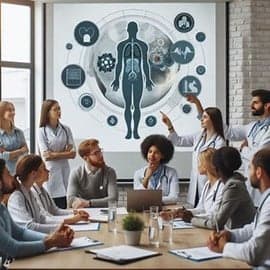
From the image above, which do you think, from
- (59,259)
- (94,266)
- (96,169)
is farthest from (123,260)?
(96,169)

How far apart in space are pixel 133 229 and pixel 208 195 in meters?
1.25

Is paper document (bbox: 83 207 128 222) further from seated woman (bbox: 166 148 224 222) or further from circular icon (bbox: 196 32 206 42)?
circular icon (bbox: 196 32 206 42)

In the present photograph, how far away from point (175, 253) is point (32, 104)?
4.39 metres

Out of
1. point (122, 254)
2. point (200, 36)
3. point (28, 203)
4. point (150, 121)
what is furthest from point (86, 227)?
point (200, 36)

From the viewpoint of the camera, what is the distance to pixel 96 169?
492cm

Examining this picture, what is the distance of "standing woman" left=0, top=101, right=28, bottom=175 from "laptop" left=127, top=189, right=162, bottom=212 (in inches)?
69.9

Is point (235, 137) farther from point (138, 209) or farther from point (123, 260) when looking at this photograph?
point (123, 260)

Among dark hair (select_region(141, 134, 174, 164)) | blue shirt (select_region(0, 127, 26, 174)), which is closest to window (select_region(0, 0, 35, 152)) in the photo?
blue shirt (select_region(0, 127, 26, 174))

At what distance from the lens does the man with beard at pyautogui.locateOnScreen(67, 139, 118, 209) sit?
4836 mm

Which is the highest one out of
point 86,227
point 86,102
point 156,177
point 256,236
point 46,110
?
point 86,102

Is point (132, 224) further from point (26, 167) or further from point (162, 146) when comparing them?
point (162, 146)

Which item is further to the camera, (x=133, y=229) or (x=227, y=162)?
(x=227, y=162)

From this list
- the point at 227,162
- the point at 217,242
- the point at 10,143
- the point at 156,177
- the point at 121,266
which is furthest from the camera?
the point at 10,143

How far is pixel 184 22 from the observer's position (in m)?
6.89
